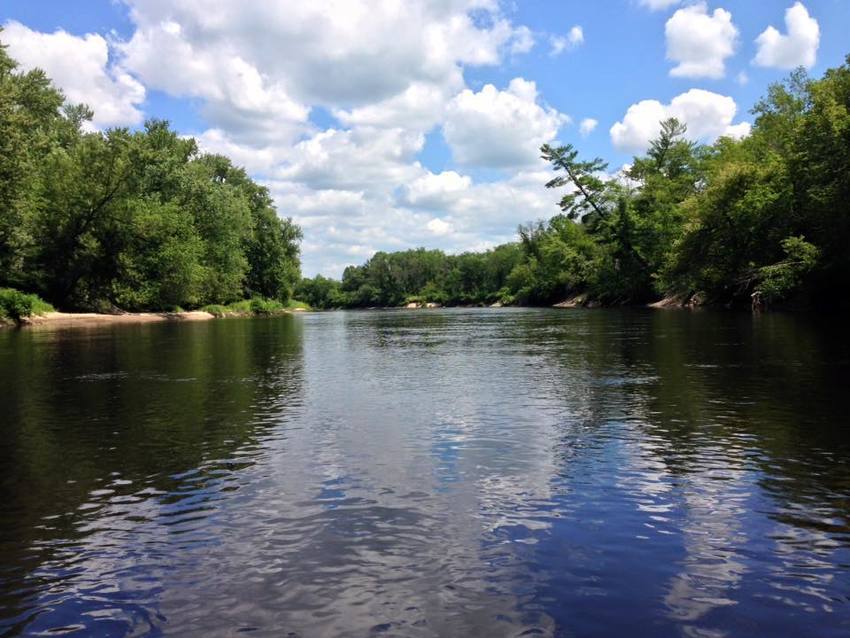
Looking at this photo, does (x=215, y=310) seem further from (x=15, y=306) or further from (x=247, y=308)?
(x=15, y=306)

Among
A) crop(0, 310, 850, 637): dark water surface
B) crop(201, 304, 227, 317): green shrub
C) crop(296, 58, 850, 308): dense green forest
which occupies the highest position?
crop(296, 58, 850, 308): dense green forest

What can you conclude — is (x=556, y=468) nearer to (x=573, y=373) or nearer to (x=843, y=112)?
(x=573, y=373)

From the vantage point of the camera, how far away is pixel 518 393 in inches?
691

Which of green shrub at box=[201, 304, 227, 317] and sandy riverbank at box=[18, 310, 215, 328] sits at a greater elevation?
green shrub at box=[201, 304, 227, 317]

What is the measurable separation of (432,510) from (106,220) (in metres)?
78.2

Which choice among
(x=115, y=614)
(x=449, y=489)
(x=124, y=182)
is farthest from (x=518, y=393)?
(x=124, y=182)

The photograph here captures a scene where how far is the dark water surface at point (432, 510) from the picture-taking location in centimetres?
568

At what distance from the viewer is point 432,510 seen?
8.28 meters

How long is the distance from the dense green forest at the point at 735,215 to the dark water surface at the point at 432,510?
3814 cm

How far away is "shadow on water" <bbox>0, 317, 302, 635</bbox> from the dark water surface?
4cm

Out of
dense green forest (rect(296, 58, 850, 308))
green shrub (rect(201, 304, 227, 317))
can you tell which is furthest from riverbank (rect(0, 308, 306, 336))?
dense green forest (rect(296, 58, 850, 308))

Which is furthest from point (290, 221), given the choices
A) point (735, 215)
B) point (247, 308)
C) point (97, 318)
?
point (735, 215)

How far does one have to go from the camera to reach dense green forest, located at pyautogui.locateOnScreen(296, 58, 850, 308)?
48781 mm

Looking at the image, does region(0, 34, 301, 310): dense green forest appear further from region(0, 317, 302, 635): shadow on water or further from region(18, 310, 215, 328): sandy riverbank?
region(0, 317, 302, 635): shadow on water
